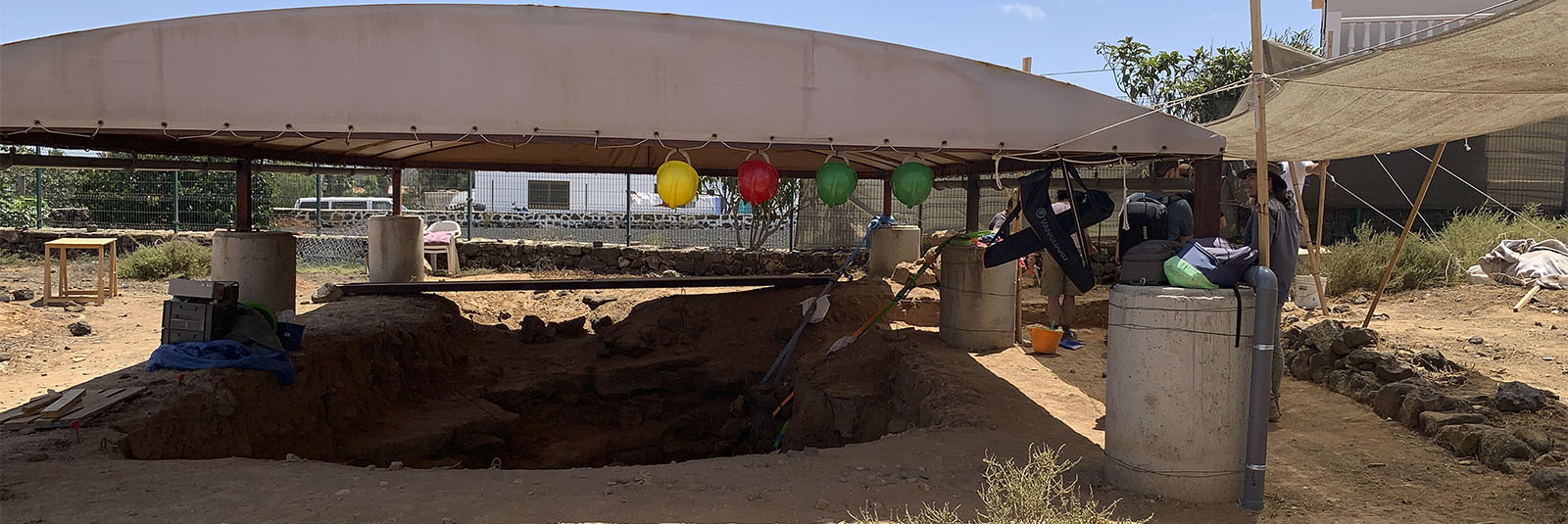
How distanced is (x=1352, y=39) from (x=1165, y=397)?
12.7m

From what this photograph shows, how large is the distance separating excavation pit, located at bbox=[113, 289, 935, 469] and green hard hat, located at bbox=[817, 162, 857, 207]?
71.7 inches

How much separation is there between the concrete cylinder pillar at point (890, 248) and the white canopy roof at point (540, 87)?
6365mm

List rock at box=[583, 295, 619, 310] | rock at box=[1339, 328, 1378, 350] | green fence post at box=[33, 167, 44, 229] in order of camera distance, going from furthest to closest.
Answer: green fence post at box=[33, 167, 44, 229] → rock at box=[583, 295, 619, 310] → rock at box=[1339, 328, 1378, 350]

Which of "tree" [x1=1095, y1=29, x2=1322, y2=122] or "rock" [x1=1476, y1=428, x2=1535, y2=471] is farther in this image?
"tree" [x1=1095, y1=29, x2=1322, y2=122]

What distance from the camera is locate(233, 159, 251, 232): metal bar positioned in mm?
9391

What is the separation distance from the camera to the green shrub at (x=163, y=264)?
14664 millimetres

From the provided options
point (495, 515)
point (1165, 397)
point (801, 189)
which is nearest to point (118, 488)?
point (495, 515)

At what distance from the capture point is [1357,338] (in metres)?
7.32

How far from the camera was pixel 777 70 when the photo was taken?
586cm

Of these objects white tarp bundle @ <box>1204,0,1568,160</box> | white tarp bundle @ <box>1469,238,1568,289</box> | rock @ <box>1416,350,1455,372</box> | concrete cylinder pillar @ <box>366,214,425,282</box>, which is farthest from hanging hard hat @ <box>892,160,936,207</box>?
concrete cylinder pillar @ <box>366,214,425,282</box>

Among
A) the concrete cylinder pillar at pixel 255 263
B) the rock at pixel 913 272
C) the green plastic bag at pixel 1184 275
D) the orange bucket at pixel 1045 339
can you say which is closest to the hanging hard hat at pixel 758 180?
the green plastic bag at pixel 1184 275

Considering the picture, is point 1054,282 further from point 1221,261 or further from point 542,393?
point 542,393

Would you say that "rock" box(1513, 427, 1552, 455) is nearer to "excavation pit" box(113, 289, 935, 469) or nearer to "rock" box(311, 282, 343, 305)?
"excavation pit" box(113, 289, 935, 469)

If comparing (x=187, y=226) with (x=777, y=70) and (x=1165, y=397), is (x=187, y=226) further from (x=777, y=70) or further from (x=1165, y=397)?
(x=1165, y=397)
